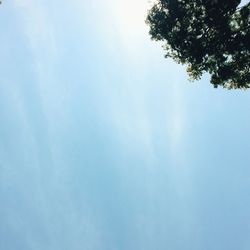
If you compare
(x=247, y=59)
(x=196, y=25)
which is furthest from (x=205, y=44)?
(x=247, y=59)

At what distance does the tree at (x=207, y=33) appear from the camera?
31.1m

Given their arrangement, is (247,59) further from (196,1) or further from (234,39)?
(196,1)

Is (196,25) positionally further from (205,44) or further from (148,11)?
(148,11)

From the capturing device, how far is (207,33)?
31.4 meters

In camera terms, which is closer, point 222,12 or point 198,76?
point 222,12

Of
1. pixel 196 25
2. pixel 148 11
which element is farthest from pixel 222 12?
pixel 148 11

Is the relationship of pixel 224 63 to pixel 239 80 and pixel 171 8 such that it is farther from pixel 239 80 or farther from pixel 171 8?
pixel 171 8

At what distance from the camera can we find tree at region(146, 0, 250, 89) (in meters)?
31.1

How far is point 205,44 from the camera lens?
3164 centimetres

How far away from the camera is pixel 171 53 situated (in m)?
32.9

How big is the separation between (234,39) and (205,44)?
243 cm

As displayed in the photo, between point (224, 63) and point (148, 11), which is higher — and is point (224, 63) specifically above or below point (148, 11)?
below

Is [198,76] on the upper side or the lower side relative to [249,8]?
lower

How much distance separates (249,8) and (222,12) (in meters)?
2.37
